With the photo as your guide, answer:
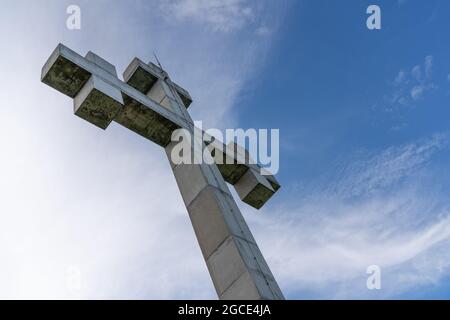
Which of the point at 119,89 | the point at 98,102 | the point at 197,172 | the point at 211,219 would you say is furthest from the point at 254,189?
the point at 98,102

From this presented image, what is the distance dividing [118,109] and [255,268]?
2802 millimetres

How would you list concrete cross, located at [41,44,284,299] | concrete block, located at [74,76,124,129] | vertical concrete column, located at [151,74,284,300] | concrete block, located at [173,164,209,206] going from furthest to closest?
concrete block, located at [74,76,124,129], concrete block, located at [173,164,209,206], concrete cross, located at [41,44,284,299], vertical concrete column, located at [151,74,284,300]

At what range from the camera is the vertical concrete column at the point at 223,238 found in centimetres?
485

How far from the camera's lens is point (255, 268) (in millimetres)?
5020

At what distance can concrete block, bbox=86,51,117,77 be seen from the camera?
7009mm

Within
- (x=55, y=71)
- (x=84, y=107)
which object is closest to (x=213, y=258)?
(x=84, y=107)

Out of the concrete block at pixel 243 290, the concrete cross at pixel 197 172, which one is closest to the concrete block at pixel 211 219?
the concrete cross at pixel 197 172

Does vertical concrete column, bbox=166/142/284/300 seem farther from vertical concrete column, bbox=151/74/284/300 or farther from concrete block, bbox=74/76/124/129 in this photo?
concrete block, bbox=74/76/124/129

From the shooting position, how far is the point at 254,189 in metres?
7.61

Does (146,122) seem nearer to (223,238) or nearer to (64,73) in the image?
(64,73)

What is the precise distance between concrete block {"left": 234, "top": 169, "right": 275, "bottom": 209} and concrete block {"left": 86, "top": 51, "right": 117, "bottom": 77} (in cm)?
252

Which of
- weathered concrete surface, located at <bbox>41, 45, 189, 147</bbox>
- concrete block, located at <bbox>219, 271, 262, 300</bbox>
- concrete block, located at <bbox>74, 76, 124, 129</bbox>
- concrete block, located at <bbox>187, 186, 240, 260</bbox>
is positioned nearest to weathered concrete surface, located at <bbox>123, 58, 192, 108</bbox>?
weathered concrete surface, located at <bbox>41, 45, 189, 147</bbox>

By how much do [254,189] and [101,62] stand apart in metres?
2.94

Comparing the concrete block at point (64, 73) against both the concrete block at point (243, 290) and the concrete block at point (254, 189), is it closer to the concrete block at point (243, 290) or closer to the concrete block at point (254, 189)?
the concrete block at point (254, 189)
